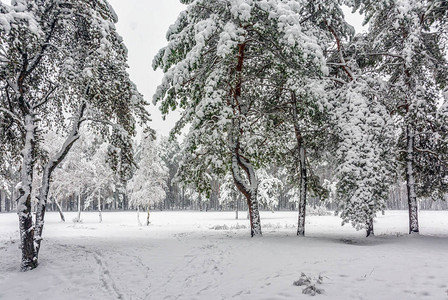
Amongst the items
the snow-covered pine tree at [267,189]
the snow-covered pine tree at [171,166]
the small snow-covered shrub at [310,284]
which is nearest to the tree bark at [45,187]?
the small snow-covered shrub at [310,284]

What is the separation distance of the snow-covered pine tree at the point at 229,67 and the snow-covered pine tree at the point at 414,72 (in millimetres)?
3063

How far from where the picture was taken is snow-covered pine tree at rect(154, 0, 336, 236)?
8.56 meters

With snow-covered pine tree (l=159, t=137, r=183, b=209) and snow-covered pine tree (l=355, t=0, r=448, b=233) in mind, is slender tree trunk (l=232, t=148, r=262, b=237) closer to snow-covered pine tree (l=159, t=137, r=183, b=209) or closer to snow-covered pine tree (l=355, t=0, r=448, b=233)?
snow-covered pine tree (l=355, t=0, r=448, b=233)

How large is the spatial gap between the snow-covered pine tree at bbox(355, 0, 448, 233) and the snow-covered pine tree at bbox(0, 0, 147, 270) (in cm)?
997

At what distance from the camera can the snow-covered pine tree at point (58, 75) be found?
7487mm

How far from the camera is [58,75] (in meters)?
9.41

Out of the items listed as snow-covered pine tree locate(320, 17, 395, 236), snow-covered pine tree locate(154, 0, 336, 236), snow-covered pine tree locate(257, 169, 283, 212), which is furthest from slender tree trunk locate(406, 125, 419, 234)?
snow-covered pine tree locate(257, 169, 283, 212)

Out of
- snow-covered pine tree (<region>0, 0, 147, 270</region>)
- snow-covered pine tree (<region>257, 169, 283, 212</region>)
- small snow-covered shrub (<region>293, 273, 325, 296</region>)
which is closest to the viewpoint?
small snow-covered shrub (<region>293, 273, 325, 296</region>)

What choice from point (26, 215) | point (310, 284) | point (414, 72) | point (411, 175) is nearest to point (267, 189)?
point (411, 175)

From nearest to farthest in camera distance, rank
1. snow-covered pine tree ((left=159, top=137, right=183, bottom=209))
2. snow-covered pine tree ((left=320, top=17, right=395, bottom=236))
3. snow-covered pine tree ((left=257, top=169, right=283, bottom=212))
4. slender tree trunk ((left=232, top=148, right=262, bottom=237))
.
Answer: snow-covered pine tree ((left=320, top=17, right=395, bottom=236))
slender tree trunk ((left=232, top=148, right=262, bottom=237))
snow-covered pine tree ((left=257, top=169, right=283, bottom=212))
snow-covered pine tree ((left=159, top=137, right=183, bottom=209))

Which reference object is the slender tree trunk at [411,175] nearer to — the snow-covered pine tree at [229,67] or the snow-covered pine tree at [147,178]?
the snow-covered pine tree at [229,67]

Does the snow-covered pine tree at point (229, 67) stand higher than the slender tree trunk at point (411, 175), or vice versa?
the snow-covered pine tree at point (229, 67)

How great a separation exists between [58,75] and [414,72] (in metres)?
13.6

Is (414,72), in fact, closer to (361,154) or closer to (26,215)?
(361,154)
